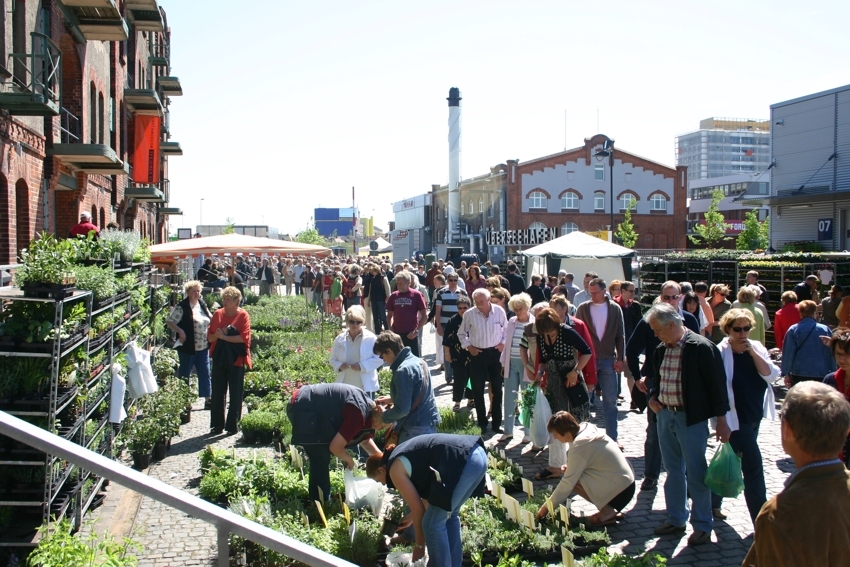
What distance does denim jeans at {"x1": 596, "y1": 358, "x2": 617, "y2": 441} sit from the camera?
8773 mm

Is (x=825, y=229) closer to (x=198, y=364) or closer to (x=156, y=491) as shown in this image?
(x=198, y=364)

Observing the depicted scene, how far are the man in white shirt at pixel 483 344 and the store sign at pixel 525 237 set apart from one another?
86.0 feet

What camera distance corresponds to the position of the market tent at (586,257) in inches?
749

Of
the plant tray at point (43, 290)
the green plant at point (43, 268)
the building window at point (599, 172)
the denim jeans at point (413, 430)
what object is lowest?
the denim jeans at point (413, 430)

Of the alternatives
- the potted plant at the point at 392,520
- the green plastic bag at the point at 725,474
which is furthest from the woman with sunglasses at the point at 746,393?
the potted plant at the point at 392,520

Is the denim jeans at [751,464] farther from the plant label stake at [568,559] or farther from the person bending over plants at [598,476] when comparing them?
the plant label stake at [568,559]

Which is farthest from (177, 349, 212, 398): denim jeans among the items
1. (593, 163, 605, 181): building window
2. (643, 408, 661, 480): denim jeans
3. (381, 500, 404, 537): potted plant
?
(593, 163, 605, 181): building window

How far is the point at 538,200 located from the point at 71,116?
151 ft

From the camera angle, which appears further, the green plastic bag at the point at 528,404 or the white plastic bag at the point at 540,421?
the green plastic bag at the point at 528,404

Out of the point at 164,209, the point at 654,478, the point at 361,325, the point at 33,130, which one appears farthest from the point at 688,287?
the point at 164,209

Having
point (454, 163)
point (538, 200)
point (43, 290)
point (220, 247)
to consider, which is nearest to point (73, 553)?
point (43, 290)

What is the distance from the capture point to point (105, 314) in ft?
24.5

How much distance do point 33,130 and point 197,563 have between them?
34.9ft

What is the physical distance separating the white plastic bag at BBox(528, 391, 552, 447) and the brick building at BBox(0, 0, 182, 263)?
8918 millimetres
